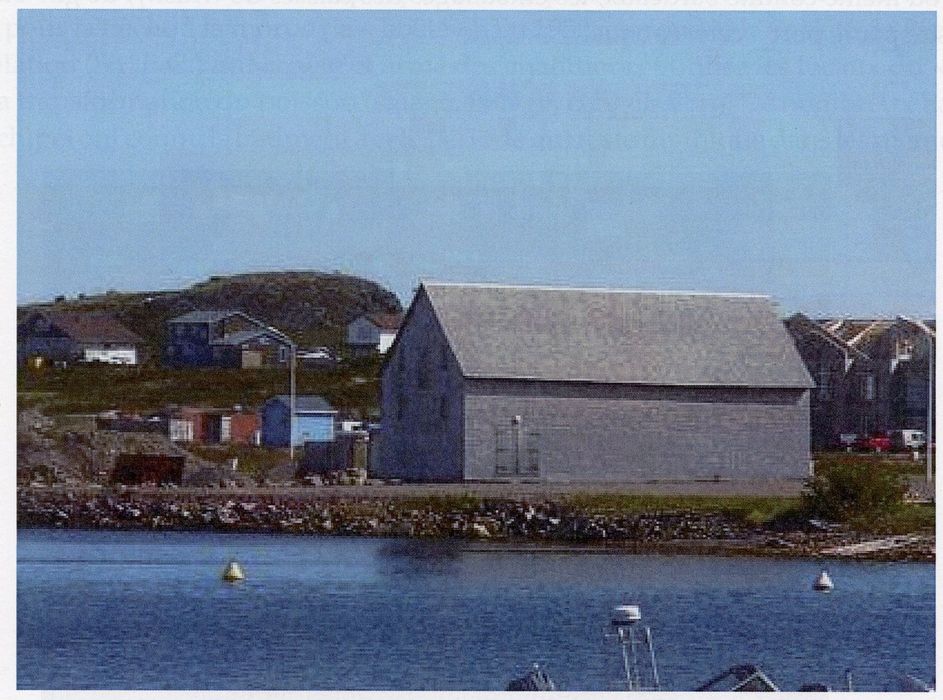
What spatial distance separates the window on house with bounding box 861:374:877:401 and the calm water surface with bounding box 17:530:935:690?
15.2 metres

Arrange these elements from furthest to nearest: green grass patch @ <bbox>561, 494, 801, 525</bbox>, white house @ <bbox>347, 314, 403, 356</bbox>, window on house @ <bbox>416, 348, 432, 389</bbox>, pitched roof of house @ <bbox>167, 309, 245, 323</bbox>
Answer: white house @ <bbox>347, 314, 403, 356</bbox>
pitched roof of house @ <bbox>167, 309, 245, 323</bbox>
window on house @ <bbox>416, 348, 432, 389</bbox>
green grass patch @ <bbox>561, 494, 801, 525</bbox>

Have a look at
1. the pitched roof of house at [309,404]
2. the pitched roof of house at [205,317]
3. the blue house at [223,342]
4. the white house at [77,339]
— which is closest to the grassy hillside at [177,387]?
the blue house at [223,342]

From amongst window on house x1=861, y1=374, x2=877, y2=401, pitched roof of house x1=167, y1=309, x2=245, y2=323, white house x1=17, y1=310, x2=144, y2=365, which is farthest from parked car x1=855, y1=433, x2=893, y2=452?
pitched roof of house x1=167, y1=309, x2=245, y2=323

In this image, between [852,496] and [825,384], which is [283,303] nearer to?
[825,384]

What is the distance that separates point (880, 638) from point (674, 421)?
14499 millimetres

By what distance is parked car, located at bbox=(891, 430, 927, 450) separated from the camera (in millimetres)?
44906

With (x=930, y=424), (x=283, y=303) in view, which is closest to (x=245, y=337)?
(x=283, y=303)

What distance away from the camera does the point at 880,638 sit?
80.5 feet

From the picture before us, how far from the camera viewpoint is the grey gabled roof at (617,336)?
127ft

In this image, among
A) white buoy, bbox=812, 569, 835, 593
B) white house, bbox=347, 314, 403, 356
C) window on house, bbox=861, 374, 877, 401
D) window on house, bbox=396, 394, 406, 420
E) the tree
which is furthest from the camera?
white house, bbox=347, 314, 403, 356

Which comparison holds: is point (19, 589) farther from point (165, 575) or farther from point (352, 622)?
point (352, 622)

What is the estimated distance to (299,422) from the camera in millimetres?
→ 49531

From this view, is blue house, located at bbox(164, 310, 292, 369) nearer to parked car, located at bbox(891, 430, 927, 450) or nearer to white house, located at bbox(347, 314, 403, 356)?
white house, located at bbox(347, 314, 403, 356)
